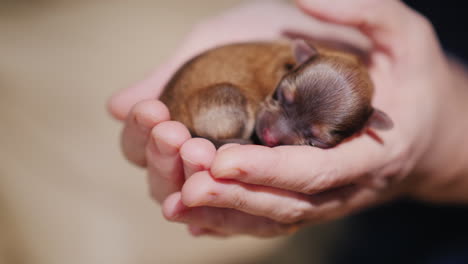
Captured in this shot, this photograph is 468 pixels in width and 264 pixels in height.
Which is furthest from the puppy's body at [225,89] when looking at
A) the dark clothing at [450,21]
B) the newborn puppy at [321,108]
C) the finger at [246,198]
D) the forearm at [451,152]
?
the dark clothing at [450,21]

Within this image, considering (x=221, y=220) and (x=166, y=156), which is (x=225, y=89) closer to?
(x=166, y=156)

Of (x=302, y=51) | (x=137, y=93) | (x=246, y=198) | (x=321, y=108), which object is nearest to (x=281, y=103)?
(x=321, y=108)

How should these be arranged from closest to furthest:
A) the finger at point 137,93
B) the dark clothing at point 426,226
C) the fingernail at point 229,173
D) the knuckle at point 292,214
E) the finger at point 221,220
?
the fingernail at point 229,173
the finger at point 221,220
the knuckle at point 292,214
the finger at point 137,93
the dark clothing at point 426,226

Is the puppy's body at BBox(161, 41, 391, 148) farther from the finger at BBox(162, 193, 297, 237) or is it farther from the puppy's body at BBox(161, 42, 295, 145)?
the finger at BBox(162, 193, 297, 237)

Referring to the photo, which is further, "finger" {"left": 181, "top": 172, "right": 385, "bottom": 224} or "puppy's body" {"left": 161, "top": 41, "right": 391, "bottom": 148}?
"puppy's body" {"left": 161, "top": 41, "right": 391, "bottom": 148}

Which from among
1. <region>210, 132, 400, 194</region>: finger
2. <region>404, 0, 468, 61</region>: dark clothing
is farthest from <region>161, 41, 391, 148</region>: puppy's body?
<region>404, 0, 468, 61</region>: dark clothing

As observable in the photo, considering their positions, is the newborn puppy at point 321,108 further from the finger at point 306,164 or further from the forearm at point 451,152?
the forearm at point 451,152

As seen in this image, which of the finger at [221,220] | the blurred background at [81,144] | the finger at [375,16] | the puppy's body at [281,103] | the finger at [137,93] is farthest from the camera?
the blurred background at [81,144]
